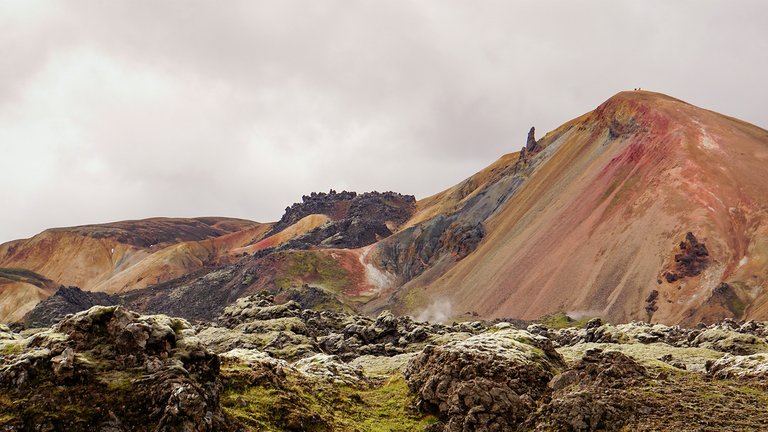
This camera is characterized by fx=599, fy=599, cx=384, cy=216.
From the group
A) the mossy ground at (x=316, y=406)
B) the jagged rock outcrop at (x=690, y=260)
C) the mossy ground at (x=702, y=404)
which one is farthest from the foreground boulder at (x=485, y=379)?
the jagged rock outcrop at (x=690, y=260)

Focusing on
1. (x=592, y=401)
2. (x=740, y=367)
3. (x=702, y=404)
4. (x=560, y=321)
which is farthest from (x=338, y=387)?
(x=560, y=321)

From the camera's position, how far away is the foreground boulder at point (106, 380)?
66.9 feet

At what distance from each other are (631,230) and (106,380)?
391ft

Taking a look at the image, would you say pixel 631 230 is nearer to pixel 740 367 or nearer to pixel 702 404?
pixel 740 367

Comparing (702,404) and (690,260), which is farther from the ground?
(690,260)

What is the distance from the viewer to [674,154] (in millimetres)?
140875

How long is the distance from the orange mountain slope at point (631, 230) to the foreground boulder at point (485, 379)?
64.3m

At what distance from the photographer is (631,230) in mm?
124000

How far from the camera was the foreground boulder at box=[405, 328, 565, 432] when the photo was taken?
27.2 metres

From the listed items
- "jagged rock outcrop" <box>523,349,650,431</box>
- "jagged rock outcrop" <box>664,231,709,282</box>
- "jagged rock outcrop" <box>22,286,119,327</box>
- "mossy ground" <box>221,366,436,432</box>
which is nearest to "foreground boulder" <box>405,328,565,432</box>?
"mossy ground" <box>221,366,436,432</box>

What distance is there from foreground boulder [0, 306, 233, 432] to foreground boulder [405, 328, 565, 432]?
36.6ft

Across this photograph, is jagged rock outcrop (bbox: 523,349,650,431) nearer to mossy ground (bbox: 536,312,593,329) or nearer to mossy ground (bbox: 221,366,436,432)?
mossy ground (bbox: 221,366,436,432)

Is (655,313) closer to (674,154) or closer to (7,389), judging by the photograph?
(674,154)

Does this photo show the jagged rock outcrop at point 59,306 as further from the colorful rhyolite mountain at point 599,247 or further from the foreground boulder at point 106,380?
the foreground boulder at point 106,380
